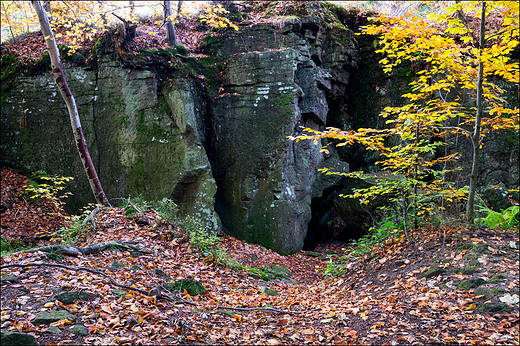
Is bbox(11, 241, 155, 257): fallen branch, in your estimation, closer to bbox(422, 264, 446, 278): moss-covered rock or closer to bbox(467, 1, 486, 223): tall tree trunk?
bbox(422, 264, 446, 278): moss-covered rock

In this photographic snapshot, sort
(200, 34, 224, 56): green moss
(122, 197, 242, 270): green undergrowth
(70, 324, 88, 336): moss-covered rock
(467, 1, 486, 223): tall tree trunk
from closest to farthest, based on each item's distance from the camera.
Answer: (70, 324, 88, 336): moss-covered rock → (467, 1, 486, 223): tall tree trunk → (122, 197, 242, 270): green undergrowth → (200, 34, 224, 56): green moss

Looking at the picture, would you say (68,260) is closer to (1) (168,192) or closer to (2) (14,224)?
(1) (168,192)

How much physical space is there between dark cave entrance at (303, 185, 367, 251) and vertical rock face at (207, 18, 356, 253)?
1.07 meters

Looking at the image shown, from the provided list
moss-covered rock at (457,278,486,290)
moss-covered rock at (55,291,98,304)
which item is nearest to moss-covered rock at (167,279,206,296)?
moss-covered rock at (55,291,98,304)

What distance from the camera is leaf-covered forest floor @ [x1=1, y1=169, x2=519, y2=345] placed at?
273 cm

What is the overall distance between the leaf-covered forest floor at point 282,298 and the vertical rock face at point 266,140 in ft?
10.2

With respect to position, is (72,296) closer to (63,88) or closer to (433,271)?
(433,271)

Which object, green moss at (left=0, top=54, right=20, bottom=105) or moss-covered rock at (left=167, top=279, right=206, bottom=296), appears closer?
moss-covered rock at (left=167, top=279, right=206, bottom=296)

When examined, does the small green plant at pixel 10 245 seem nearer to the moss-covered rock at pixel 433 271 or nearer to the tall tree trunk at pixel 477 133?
the moss-covered rock at pixel 433 271

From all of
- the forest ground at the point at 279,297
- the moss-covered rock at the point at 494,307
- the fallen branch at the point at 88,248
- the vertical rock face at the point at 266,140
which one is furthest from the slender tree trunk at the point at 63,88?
the moss-covered rock at the point at 494,307

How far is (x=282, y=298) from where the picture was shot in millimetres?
4801

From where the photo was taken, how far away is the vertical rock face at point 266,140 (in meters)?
8.73

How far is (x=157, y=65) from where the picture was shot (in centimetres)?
884

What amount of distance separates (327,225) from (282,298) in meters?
6.77
